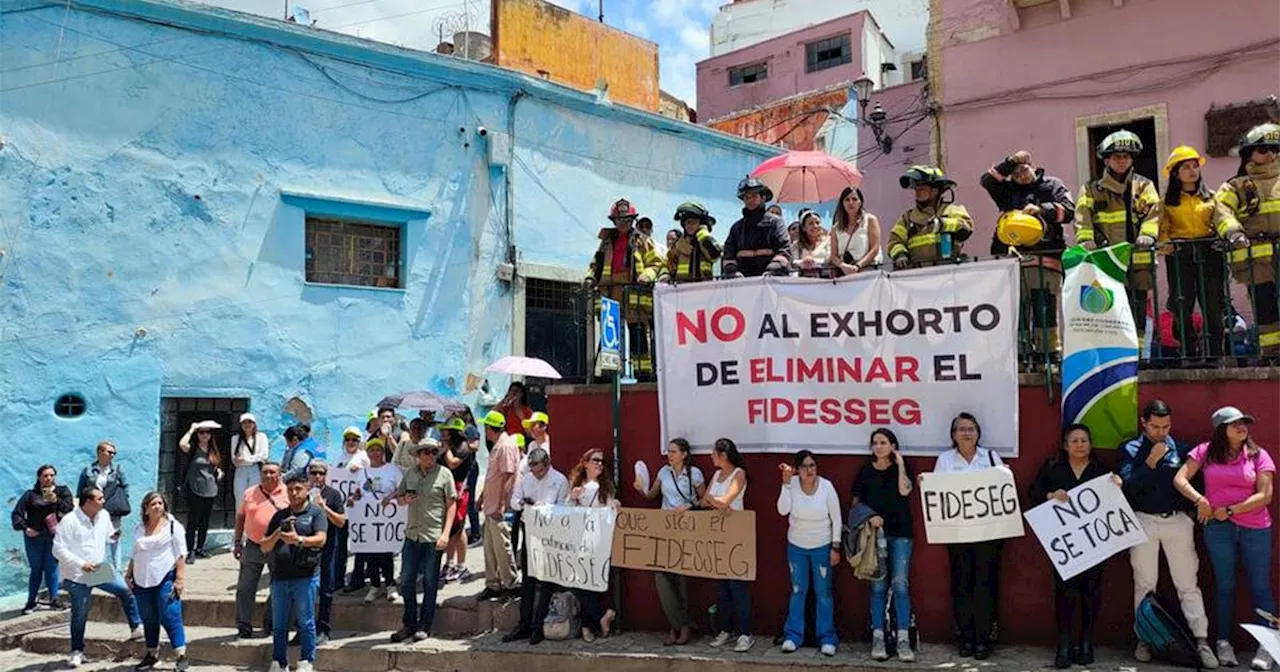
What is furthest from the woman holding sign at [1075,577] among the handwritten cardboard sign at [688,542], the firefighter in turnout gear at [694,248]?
the firefighter in turnout gear at [694,248]

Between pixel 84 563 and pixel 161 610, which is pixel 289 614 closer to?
pixel 161 610

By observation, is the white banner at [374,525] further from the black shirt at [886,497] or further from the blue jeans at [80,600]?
the black shirt at [886,497]

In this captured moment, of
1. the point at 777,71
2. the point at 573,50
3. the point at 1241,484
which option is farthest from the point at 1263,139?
the point at 777,71

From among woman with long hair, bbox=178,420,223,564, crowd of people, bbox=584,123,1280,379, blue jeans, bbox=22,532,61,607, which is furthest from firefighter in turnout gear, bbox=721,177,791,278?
blue jeans, bbox=22,532,61,607

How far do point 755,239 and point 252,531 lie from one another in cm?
550

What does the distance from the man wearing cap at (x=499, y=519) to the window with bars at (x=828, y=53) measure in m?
21.2

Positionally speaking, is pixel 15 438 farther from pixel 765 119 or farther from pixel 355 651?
pixel 765 119

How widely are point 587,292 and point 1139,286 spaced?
4.98 m

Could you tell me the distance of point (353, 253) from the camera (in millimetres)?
14172

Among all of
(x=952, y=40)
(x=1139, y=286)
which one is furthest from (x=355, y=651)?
(x=952, y=40)

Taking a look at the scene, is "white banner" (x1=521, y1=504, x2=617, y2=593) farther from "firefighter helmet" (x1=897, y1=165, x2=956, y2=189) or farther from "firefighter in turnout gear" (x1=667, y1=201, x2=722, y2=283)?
"firefighter helmet" (x1=897, y1=165, x2=956, y2=189)

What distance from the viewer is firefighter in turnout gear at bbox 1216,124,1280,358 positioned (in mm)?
7004

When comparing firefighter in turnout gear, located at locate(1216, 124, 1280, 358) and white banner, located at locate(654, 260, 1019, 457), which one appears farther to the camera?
white banner, located at locate(654, 260, 1019, 457)

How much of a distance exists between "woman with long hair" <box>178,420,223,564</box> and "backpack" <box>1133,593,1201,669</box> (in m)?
10.3
